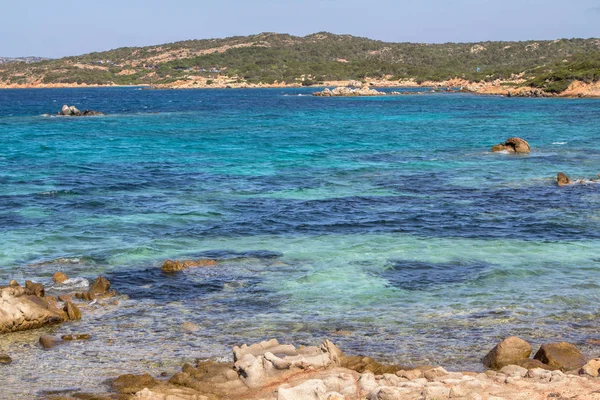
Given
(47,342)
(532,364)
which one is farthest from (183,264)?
(532,364)

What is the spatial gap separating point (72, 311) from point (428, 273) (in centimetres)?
990

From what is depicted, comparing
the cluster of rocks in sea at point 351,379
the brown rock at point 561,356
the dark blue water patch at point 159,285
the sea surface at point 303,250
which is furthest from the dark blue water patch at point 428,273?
the cluster of rocks in sea at point 351,379

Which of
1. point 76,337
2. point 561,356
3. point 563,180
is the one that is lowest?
point 76,337

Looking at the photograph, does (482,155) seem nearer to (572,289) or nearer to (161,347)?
(572,289)

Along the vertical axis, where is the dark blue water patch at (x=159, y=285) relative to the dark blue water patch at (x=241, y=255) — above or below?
below

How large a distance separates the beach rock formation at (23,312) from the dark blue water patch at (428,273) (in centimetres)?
895

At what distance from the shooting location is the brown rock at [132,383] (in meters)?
12.4

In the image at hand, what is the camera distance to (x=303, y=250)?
23.2 meters

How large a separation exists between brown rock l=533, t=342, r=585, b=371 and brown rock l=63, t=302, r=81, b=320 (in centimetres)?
1036

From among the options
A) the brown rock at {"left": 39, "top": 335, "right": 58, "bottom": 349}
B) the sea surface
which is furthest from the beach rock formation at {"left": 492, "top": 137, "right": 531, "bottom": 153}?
the brown rock at {"left": 39, "top": 335, "right": 58, "bottom": 349}

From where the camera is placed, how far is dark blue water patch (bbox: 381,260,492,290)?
19.6 m

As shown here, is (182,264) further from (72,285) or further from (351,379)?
(351,379)

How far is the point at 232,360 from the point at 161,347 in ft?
6.16

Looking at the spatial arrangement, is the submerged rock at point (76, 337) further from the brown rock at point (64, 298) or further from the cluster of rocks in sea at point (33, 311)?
the brown rock at point (64, 298)
